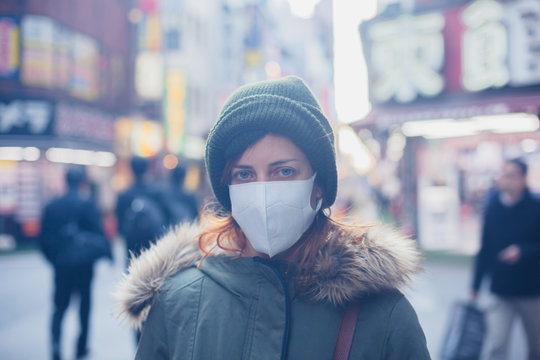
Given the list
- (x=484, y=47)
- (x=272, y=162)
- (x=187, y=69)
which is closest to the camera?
(x=272, y=162)

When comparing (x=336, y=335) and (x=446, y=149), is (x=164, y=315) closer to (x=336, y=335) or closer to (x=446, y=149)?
(x=336, y=335)

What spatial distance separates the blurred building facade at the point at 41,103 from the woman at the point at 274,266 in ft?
38.2

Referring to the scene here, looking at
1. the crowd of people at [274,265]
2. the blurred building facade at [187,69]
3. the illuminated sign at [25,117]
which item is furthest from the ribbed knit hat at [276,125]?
the blurred building facade at [187,69]

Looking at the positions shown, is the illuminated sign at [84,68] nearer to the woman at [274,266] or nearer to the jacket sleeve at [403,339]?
the woman at [274,266]

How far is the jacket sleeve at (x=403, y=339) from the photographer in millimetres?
1218

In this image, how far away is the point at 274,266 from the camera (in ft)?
4.60

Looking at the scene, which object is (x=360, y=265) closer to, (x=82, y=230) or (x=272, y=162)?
(x=272, y=162)

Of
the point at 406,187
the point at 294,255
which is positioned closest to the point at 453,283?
the point at 406,187

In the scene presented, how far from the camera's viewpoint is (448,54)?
874 cm

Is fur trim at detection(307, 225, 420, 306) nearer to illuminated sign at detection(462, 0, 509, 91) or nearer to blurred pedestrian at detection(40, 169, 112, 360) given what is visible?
blurred pedestrian at detection(40, 169, 112, 360)

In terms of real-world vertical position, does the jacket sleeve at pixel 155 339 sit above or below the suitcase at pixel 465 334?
above

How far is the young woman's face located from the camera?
4.66 feet

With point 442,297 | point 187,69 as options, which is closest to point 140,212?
point 442,297

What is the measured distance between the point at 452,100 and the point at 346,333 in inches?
329
